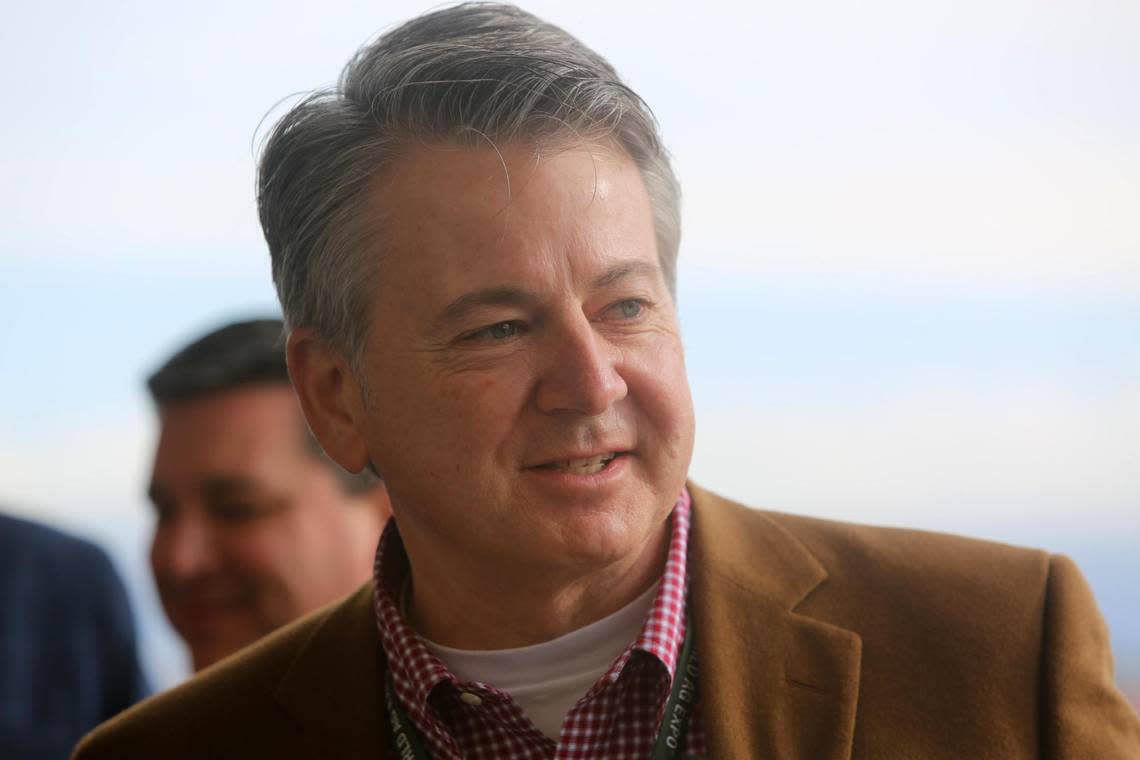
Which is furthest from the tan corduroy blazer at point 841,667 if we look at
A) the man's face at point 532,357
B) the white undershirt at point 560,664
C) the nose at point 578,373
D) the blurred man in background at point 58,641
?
the blurred man in background at point 58,641

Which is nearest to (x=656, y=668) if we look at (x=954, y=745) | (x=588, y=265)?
(x=954, y=745)

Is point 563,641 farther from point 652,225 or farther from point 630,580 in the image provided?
point 652,225

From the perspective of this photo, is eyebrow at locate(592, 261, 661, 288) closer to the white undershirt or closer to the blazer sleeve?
the white undershirt

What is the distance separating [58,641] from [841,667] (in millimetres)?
2177

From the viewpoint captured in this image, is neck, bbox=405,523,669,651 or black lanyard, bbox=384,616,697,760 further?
neck, bbox=405,523,669,651

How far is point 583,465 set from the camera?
1.95 metres

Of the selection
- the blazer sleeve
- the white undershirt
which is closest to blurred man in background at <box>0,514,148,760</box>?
the white undershirt

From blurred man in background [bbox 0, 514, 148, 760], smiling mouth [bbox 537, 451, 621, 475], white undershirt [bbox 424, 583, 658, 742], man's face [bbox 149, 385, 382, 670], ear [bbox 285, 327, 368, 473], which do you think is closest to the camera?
smiling mouth [bbox 537, 451, 621, 475]

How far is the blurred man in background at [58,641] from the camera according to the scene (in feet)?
10.8

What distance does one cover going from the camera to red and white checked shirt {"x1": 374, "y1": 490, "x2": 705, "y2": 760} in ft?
6.53

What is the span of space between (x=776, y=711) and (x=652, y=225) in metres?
0.73

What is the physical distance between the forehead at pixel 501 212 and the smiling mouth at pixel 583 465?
27cm

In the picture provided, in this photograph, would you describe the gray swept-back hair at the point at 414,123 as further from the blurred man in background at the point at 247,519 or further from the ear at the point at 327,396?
the blurred man in background at the point at 247,519

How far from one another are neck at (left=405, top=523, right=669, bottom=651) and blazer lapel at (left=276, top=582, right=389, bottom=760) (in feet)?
0.45
